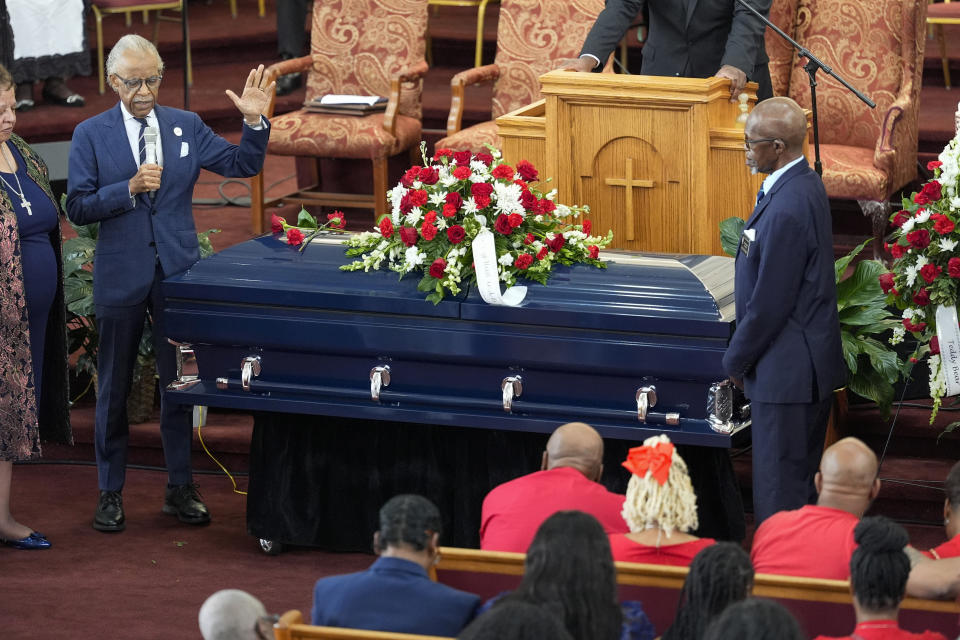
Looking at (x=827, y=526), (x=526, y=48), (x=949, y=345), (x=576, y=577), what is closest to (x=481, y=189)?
(x=949, y=345)

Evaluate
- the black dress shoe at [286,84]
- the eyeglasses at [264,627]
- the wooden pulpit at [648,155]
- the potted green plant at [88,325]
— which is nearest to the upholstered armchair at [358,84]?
the black dress shoe at [286,84]

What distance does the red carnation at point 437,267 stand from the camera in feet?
14.8

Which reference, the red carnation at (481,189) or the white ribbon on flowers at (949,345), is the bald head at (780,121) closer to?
the red carnation at (481,189)

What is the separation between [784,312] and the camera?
400 cm

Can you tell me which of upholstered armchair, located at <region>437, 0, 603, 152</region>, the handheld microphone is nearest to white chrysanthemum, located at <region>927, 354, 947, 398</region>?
the handheld microphone

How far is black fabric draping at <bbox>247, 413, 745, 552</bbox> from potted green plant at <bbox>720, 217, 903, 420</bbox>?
2.10 feet

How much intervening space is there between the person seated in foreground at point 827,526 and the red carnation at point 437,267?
4.60 feet

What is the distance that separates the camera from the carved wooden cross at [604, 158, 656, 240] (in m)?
4.87

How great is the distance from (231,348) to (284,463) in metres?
0.42

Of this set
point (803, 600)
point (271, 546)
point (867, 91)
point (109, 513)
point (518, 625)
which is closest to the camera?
point (518, 625)

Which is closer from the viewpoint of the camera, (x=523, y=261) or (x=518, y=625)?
(x=518, y=625)

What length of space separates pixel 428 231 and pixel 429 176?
222 mm

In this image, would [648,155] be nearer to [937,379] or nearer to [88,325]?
[937,379]

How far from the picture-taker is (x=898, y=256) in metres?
4.88
